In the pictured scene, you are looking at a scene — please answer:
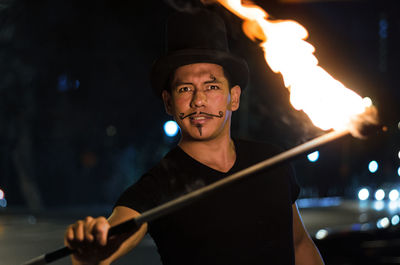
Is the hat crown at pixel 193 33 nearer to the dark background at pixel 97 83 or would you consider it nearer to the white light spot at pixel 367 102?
the white light spot at pixel 367 102

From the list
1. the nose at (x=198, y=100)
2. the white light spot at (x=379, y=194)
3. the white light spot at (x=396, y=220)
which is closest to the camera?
the nose at (x=198, y=100)

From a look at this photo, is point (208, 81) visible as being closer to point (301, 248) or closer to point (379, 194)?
point (301, 248)

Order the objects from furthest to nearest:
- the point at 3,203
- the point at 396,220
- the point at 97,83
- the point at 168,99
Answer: the point at 3,203 < the point at 97,83 < the point at 396,220 < the point at 168,99

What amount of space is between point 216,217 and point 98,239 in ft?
2.13

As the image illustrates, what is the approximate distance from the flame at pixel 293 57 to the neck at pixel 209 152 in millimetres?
449

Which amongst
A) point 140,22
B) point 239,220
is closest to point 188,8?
point 239,220

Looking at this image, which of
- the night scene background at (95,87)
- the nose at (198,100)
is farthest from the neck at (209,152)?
the night scene background at (95,87)

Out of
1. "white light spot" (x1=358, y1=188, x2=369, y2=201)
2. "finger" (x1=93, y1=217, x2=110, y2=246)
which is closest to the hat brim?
"finger" (x1=93, y1=217, x2=110, y2=246)

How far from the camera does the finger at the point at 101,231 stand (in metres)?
2.53

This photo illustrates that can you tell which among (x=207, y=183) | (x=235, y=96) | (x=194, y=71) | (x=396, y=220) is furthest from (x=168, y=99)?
(x=396, y=220)

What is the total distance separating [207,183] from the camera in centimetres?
306

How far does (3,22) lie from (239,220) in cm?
2223

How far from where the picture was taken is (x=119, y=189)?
105 ft

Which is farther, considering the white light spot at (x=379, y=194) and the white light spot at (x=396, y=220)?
the white light spot at (x=379, y=194)
